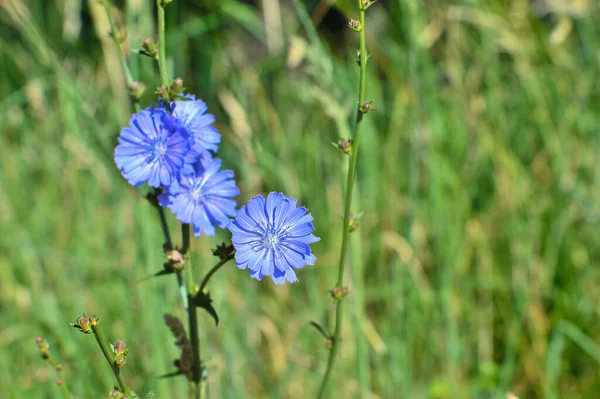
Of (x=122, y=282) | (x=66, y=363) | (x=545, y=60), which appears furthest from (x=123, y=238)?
(x=545, y=60)

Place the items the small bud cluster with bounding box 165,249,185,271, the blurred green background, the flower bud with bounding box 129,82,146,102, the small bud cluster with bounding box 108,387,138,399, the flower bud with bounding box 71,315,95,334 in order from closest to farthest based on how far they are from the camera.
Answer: the flower bud with bounding box 71,315,95,334, the small bud cluster with bounding box 108,387,138,399, the small bud cluster with bounding box 165,249,185,271, the flower bud with bounding box 129,82,146,102, the blurred green background

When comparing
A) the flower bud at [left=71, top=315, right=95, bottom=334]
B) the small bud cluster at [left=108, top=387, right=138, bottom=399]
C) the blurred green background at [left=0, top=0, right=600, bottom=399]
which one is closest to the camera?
the flower bud at [left=71, top=315, right=95, bottom=334]

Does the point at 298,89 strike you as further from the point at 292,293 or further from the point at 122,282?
the point at 122,282

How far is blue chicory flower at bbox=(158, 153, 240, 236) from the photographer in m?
1.41

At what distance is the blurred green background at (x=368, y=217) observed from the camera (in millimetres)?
2750

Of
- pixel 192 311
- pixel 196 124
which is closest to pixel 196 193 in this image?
pixel 196 124

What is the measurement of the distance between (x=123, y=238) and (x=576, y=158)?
2.36 m

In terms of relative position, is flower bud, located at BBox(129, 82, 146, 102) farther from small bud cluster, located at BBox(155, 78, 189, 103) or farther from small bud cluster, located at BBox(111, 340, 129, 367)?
small bud cluster, located at BBox(111, 340, 129, 367)

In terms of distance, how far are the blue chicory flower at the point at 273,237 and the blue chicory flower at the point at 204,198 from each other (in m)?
0.19

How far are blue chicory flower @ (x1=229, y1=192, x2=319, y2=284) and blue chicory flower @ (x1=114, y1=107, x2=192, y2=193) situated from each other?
0.19 meters

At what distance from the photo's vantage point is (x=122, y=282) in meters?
3.07

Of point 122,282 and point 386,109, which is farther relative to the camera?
point 386,109

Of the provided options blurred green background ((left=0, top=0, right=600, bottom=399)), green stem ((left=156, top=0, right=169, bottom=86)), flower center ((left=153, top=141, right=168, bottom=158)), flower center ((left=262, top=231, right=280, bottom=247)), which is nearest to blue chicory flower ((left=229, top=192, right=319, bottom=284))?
flower center ((left=262, top=231, right=280, bottom=247))

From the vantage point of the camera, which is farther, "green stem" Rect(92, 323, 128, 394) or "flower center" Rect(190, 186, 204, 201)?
"flower center" Rect(190, 186, 204, 201)
